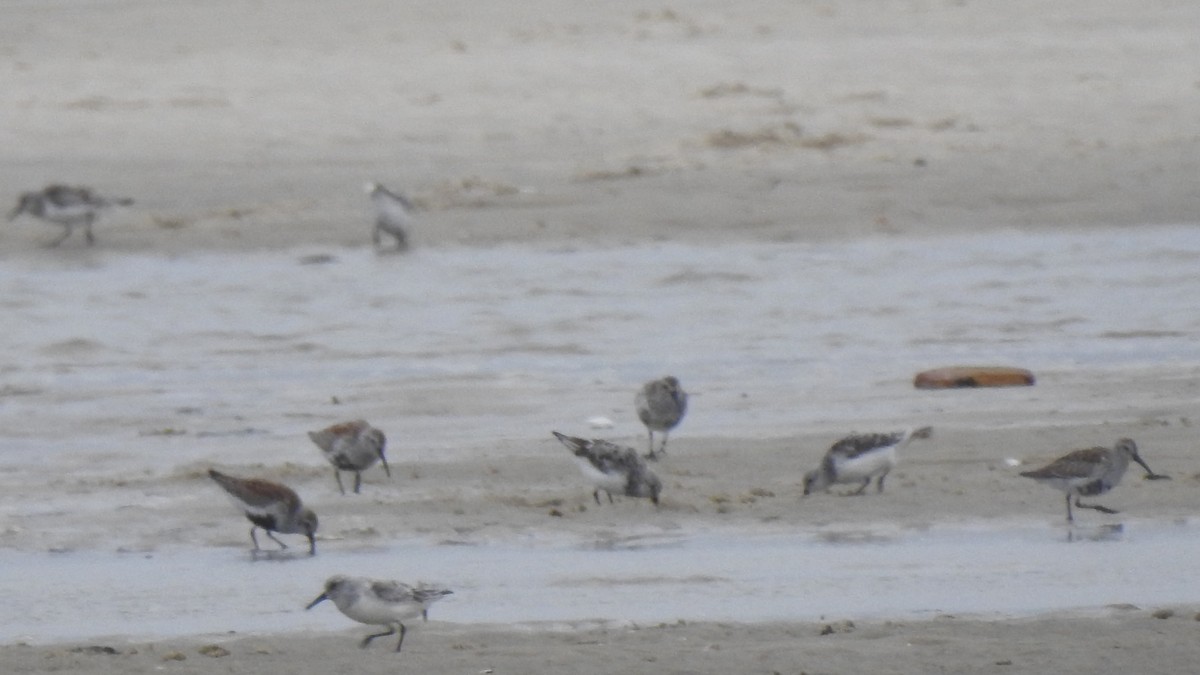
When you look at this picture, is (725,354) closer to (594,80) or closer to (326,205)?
(326,205)

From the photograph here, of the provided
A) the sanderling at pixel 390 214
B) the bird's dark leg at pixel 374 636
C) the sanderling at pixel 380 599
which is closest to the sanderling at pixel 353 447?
the bird's dark leg at pixel 374 636

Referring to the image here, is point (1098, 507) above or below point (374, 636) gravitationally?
above

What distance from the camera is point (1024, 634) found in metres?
7.05

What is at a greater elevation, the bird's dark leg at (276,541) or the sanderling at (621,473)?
the sanderling at (621,473)

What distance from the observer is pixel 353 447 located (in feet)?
30.6

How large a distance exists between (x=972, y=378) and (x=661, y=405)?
6.82 feet

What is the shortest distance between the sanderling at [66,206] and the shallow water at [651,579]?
8791mm

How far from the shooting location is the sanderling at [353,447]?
9312mm

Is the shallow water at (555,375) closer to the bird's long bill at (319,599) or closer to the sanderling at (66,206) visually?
the bird's long bill at (319,599)

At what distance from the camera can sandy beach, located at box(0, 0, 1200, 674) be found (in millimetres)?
7613

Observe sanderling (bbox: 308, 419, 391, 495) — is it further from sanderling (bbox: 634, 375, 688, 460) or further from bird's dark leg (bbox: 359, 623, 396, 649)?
bird's dark leg (bbox: 359, 623, 396, 649)

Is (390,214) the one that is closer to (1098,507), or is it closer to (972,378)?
(972,378)

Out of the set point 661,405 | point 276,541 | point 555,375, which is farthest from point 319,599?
point 555,375

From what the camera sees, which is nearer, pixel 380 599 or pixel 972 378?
pixel 380 599
